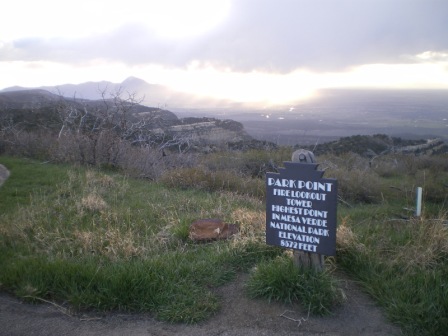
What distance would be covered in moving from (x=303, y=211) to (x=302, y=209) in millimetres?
22

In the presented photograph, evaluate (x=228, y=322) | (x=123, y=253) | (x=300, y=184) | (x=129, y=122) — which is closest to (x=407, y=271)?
(x=300, y=184)

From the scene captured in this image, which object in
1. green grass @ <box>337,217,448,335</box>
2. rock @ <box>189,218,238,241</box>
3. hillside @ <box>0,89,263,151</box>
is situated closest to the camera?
green grass @ <box>337,217,448,335</box>

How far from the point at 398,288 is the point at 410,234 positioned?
1539 mm

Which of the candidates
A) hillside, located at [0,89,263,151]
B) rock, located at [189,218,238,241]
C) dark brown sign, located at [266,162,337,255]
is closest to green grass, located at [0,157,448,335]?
rock, located at [189,218,238,241]

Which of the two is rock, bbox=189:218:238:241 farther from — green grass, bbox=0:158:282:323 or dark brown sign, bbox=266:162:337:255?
dark brown sign, bbox=266:162:337:255

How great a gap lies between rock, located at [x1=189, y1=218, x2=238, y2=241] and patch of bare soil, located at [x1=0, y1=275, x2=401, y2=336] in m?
1.53

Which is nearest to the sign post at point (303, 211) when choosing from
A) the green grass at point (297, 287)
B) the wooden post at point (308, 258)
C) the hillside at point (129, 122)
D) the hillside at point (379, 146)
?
the wooden post at point (308, 258)

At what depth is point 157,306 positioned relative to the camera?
14.1 feet

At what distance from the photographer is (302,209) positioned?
445 cm

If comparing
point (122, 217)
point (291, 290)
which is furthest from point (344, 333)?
point (122, 217)

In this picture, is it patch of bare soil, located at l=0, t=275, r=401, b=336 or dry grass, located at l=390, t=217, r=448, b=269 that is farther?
dry grass, located at l=390, t=217, r=448, b=269

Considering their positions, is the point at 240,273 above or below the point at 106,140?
below

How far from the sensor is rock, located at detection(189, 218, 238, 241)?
5.88m

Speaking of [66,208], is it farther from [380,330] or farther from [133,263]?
[380,330]
